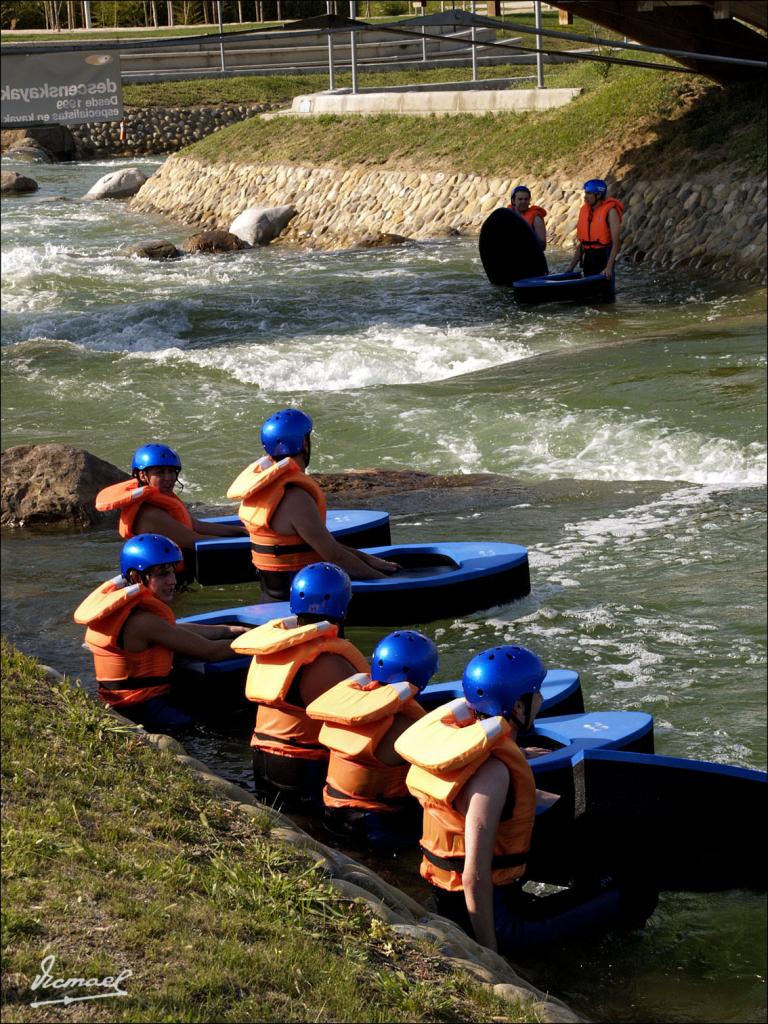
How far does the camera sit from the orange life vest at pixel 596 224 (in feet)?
49.0

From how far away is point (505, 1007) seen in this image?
3.59 meters

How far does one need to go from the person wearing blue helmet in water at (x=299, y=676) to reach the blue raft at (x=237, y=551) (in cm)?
266

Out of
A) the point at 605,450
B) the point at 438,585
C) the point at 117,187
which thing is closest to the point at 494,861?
the point at 438,585

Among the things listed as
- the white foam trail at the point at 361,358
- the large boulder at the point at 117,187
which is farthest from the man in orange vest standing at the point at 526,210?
the large boulder at the point at 117,187

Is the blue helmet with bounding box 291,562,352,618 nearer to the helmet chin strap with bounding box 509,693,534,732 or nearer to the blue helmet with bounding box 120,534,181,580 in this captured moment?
the blue helmet with bounding box 120,534,181,580

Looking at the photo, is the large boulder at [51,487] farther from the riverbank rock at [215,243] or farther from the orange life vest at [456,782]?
the riverbank rock at [215,243]

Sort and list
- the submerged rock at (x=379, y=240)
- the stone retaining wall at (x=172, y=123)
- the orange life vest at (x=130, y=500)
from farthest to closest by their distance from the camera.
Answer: the stone retaining wall at (x=172, y=123), the submerged rock at (x=379, y=240), the orange life vest at (x=130, y=500)

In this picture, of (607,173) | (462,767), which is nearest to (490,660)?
(462,767)

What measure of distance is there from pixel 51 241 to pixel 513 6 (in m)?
26.3

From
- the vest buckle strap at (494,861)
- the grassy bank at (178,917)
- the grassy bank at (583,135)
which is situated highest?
the grassy bank at (583,135)

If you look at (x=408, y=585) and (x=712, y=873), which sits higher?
(x=408, y=585)

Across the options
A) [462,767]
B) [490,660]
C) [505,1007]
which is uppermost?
[490,660]

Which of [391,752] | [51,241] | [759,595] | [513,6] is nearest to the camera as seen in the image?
[391,752]

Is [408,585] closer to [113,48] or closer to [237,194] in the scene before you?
[113,48]
